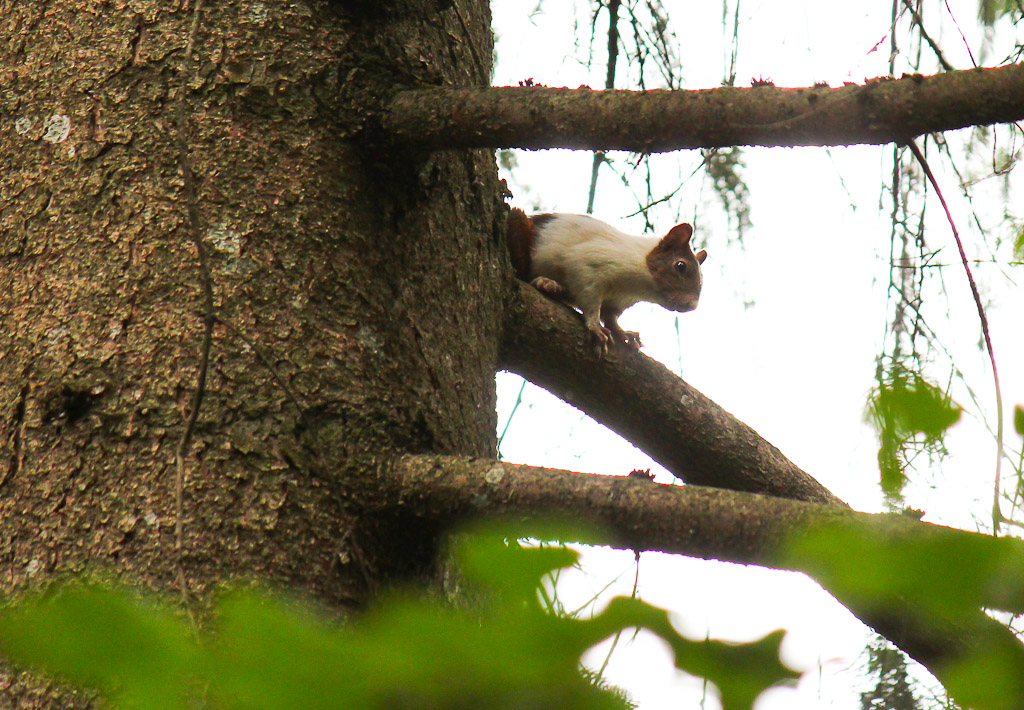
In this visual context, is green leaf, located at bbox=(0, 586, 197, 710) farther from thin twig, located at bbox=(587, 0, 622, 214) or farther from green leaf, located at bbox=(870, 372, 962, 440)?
thin twig, located at bbox=(587, 0, 622, 214)

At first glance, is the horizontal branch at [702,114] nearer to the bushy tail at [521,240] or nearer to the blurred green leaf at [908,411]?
the blurred green leaf at [908,411]

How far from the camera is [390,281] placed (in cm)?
161

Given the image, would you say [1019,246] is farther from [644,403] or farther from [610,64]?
[610,64]

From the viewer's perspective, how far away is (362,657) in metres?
0.42

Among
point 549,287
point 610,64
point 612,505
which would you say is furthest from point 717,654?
point 549,287

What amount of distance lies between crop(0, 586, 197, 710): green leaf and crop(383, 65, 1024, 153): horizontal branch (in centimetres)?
125

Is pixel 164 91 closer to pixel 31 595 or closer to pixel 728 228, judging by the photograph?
pixel 31 595

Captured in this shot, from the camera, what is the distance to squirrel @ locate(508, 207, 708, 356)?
3.27 metres

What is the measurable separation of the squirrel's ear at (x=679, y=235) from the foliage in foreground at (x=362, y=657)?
3312 mm

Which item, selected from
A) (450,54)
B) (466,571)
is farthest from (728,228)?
(466,571)

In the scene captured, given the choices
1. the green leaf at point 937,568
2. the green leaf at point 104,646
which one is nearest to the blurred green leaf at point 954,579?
the green leaf at point 937,568

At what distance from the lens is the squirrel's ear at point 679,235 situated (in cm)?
364

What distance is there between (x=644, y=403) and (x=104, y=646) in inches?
69.0

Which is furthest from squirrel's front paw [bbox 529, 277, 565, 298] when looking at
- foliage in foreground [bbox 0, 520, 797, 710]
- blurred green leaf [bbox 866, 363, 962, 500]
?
foliage in foreground [bbox 0, 520, 797, 710]
